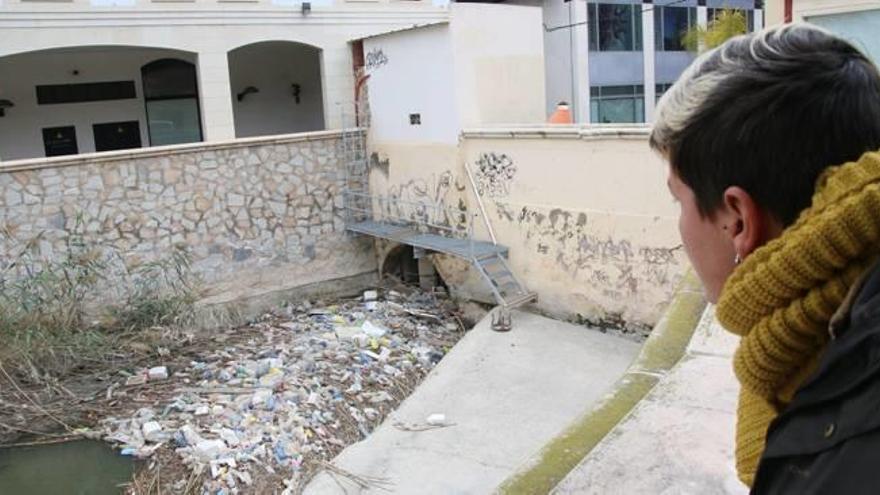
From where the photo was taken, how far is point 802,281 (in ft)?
3.19

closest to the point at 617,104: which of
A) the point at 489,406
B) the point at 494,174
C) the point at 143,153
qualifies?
the point at 494,174

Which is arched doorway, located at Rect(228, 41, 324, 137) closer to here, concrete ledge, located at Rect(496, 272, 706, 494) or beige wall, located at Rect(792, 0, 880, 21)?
beige wall, located at Rect(792, 0, 880, 21)

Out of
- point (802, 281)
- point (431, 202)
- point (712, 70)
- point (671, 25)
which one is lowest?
point (431, 202)

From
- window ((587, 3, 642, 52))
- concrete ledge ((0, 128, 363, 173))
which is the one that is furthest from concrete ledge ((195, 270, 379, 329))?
window ((587, 3, 642, 52))

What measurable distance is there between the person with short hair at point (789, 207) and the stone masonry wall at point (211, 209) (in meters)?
11.1

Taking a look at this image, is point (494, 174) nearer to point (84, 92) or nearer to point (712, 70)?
point (84, 92)

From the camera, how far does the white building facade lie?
1229 cm

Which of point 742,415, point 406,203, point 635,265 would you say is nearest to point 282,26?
point 406,203


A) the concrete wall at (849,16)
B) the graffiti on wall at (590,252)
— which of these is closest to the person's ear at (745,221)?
the concrete wall at (849,16)

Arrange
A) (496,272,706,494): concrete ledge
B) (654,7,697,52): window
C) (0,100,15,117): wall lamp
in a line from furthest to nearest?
(654,7,697,52): window, (0,100,15,117): wall lamp, (496,272,706,494): concrete ledge

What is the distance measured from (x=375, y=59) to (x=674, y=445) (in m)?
11.1

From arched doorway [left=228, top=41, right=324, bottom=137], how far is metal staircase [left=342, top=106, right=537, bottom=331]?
3.30 meters

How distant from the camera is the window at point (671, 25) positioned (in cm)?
2158

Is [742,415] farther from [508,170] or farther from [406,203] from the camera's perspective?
[406,203]
